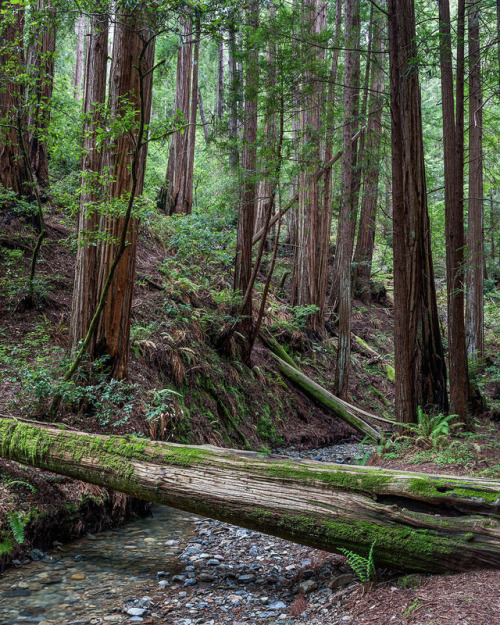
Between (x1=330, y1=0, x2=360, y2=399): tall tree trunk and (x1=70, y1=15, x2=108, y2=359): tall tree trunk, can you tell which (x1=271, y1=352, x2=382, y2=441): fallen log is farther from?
(x1=70, y1=15, x2=108, y2=359): tall tree trunk

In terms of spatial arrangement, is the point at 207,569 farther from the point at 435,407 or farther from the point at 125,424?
the point at 435,407

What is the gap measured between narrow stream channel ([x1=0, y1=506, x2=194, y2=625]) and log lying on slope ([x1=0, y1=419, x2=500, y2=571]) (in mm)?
661

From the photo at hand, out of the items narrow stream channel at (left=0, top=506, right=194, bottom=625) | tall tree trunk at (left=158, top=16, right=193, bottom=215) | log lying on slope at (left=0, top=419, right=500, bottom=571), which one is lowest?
narrow stream channel at (left=0, top=506, right=194, bottom=625)

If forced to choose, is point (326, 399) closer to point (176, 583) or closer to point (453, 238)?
point (453, 238)

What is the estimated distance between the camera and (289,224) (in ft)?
65.3

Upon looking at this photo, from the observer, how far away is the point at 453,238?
7402 mm

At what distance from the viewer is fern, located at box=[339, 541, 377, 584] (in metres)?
3.24

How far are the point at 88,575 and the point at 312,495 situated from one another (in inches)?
83.3

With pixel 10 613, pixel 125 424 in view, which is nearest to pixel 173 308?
pixel 125 424

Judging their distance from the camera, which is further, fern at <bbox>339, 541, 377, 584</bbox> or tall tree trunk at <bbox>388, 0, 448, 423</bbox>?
tall tree trunk at <bbox>388, 0, 448, 423</bbox>

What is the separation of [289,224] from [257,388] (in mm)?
11185

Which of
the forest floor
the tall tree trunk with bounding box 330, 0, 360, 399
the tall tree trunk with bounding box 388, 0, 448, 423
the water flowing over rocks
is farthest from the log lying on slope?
the tall tree trunk with bounding box 330, 0, 360, 399

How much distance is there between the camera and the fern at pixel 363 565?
10.6 ft

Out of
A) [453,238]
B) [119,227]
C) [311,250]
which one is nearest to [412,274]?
[453,238]
